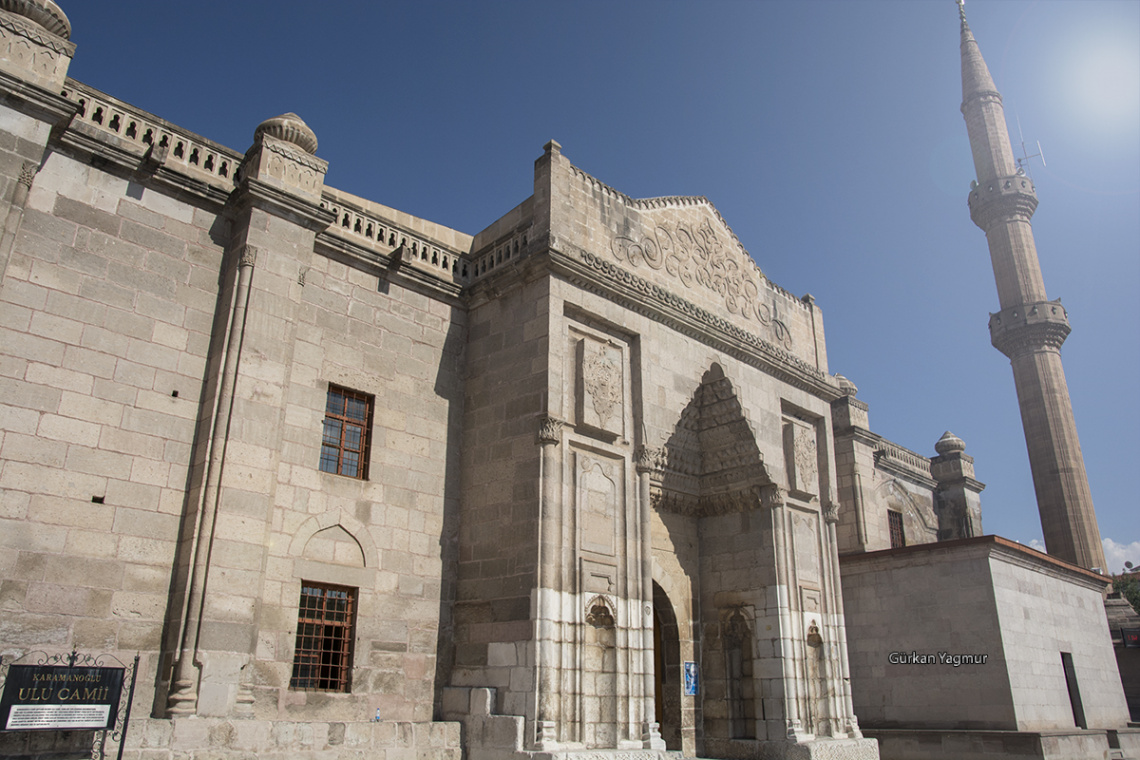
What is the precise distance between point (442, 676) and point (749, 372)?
781 centimetres

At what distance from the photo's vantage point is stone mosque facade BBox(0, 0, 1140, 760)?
8703mm

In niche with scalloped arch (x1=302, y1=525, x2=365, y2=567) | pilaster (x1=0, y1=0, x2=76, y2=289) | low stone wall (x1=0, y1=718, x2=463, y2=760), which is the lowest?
low stone wall (x1=0, y1=718, x2=463, y2=760)

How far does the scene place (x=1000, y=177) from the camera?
34156 mm

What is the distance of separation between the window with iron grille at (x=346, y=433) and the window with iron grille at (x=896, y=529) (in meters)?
17.5

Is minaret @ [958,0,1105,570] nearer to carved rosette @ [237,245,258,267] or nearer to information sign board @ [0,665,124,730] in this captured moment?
carved rosette @ [237,245,258,267]

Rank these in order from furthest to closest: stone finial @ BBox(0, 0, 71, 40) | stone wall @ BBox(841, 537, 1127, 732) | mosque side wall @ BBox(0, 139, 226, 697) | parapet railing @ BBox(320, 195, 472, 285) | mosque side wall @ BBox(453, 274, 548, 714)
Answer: stone wall @ BBox(841, 537, 1127, 732) < parapet railing @ BBox(320, 195, 472, 285) < mosque side wall @ BBox(453, 274, 548, 714) < stone finial @ BBox(0, 0, 71, 40) < mosque side wall @ BBox(0, 139, 226, 697)

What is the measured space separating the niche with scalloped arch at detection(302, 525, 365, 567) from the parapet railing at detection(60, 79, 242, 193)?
4.57 metres

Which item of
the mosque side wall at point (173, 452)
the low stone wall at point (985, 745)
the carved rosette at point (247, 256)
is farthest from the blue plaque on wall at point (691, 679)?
the carved rosette at point (247, 256)

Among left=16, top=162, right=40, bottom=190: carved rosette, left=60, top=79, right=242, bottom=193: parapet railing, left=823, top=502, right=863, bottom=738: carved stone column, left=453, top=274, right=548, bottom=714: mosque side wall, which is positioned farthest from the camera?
left=823, top=502, right=863, bottom=738: carved stone column

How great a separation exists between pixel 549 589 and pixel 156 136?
752cm

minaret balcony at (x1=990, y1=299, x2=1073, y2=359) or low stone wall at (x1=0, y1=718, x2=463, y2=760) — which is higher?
minaret balcony at (x1=990, y1=299, x2=1073, y2=359)

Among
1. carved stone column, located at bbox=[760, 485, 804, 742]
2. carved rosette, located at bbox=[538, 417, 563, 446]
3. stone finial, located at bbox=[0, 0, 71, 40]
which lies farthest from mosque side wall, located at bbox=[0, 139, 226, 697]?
carved stone column, located at bbox=[760, 485, 804, 742]

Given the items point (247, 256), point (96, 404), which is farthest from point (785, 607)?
point (96, 404)

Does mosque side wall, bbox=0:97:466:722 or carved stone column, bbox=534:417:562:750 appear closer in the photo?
Answer: mosque side wall, bbox=0:97:466:722
